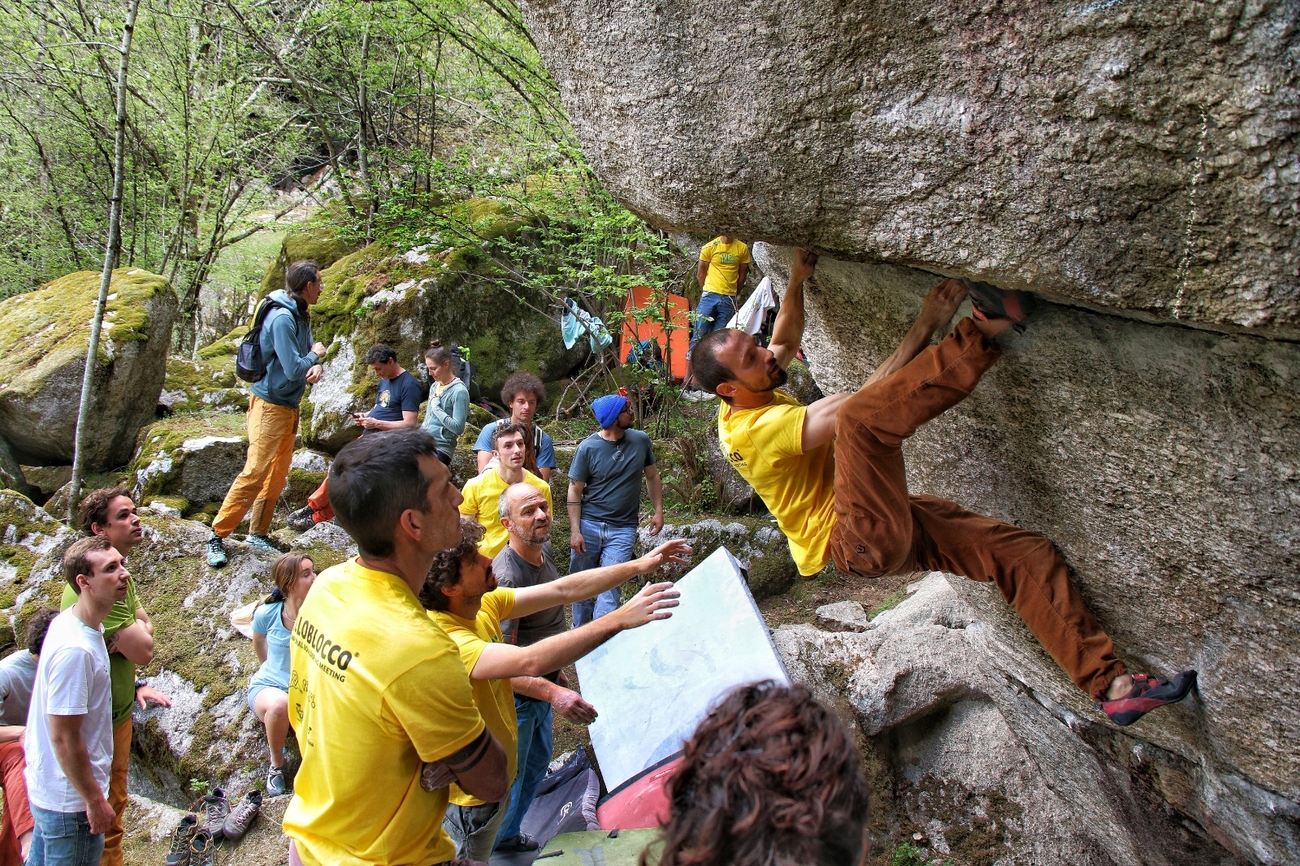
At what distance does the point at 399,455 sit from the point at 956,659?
15.5 feet

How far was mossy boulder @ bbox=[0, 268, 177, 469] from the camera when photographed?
10.3m

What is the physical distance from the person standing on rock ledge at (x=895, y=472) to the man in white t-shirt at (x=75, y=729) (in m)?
3.01

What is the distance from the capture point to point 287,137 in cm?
1366

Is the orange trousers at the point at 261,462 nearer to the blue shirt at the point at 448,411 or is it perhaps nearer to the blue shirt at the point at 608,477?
the blue shirt at the point at 448,411

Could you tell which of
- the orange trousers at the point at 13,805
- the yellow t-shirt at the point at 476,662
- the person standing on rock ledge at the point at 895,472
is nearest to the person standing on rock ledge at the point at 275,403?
the orange trousers at the point at 13,805

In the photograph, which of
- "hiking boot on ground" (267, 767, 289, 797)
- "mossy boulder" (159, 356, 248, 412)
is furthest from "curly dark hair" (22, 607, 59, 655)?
"mossy boulder" (159, 356, 248, 412)

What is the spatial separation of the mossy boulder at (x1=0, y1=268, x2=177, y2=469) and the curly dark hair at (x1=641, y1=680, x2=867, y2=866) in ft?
36.0

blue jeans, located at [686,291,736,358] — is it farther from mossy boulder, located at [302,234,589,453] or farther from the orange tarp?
mossy boulder, located at [302,234,589,453]

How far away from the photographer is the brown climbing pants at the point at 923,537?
299cm

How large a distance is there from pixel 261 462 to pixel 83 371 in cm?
534

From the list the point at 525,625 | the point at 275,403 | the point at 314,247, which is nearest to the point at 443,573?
the point at 525,625

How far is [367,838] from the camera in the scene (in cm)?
234

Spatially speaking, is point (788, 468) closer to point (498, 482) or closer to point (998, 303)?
point (998, 303)

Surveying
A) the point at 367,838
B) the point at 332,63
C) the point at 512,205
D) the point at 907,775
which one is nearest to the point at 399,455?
the point at 367,838
